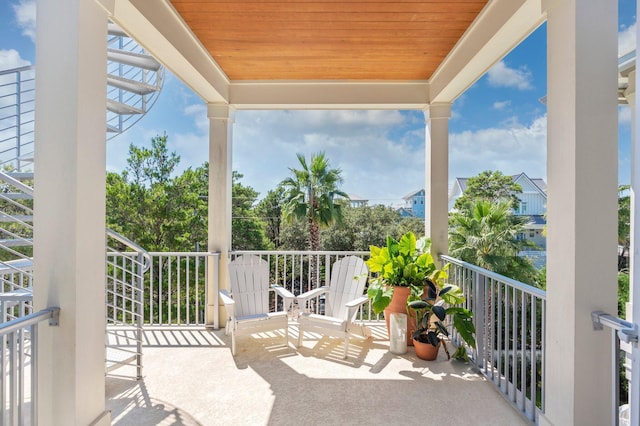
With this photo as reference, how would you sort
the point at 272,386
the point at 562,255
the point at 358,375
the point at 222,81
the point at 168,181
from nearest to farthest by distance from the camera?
the point at 562,255 → the point at 272,386 → the point at 358,375 → the point at 222,81 → the point at 168,181

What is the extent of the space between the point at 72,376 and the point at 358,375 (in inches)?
82.9

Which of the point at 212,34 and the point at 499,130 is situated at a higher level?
the point at 499,130

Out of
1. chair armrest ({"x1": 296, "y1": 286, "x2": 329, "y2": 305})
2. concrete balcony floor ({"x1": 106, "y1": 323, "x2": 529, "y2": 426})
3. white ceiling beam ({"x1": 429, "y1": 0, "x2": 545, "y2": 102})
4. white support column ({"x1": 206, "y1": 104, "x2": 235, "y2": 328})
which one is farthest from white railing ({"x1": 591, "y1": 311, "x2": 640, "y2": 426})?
white support column ({"x1": 206, "y1": 104, "x2": 235, "y2": 328})

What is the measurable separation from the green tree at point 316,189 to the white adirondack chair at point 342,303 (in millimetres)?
6136

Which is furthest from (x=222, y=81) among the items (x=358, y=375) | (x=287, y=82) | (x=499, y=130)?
(x=499, y=130)

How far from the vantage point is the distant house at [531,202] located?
10766 mm

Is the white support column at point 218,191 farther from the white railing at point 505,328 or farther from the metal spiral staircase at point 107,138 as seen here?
the white railing at point 505,328

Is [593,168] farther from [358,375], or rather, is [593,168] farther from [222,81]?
[222,81]

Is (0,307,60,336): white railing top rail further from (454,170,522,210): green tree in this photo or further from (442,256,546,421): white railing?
(454,170,522,210): green tree

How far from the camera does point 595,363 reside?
1.70 metres

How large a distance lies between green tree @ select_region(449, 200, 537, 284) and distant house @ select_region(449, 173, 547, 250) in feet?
2.92

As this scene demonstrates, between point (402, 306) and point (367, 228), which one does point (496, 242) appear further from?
point (402, 306)

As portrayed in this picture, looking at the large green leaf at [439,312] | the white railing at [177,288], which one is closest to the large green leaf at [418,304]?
the large green leaf at [439,312]

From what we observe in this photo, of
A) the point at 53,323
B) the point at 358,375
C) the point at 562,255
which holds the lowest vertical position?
the point at 358,375
